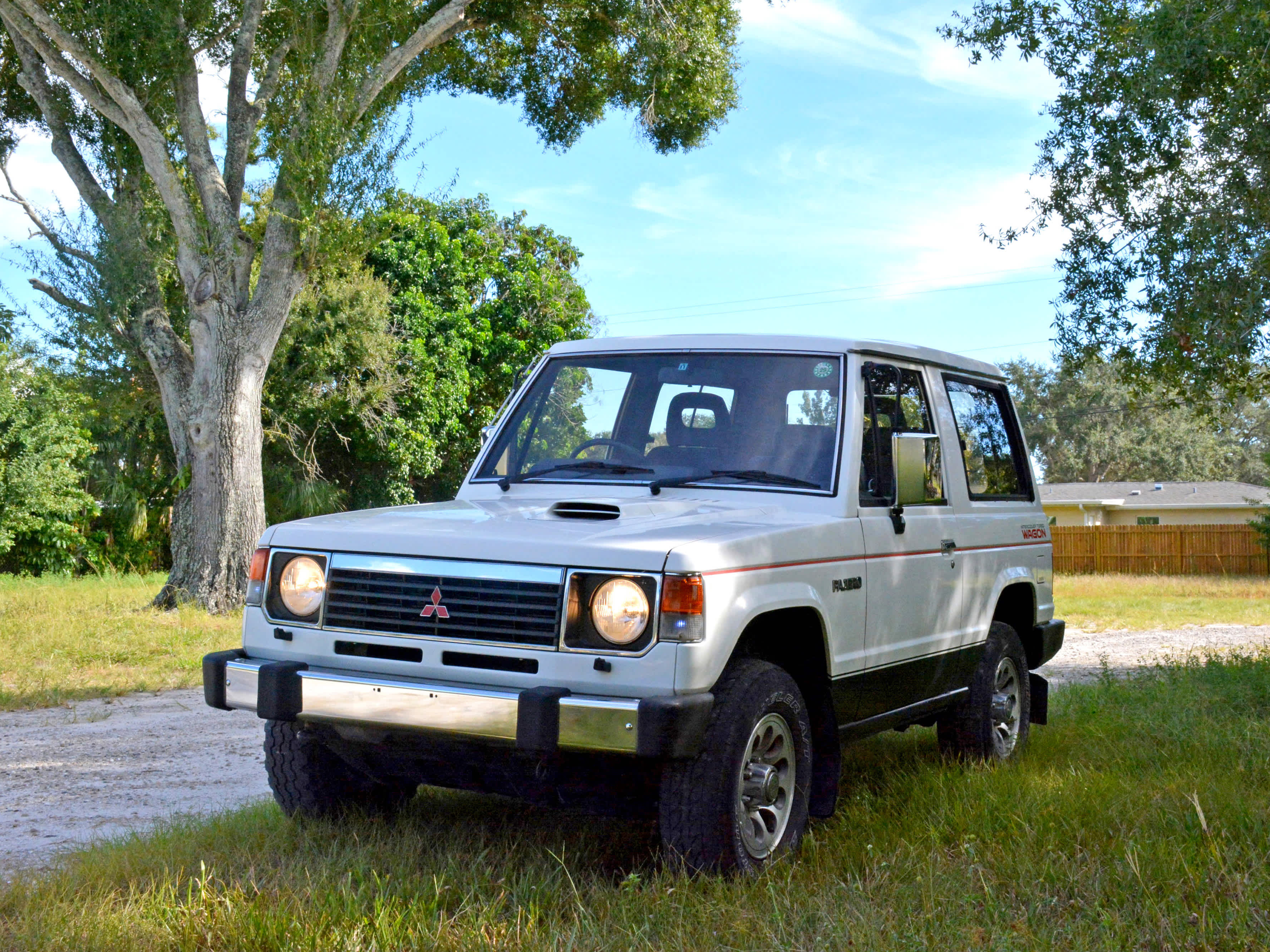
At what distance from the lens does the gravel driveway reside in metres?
5.55

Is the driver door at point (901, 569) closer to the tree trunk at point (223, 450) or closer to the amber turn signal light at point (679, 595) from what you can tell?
the amber turn signal light at point (679, 595)

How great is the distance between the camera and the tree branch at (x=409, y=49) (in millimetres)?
15453

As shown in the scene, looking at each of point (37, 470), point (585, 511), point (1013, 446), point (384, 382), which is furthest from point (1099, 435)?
point (585, 511)

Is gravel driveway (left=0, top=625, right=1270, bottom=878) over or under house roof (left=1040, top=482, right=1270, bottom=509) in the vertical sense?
under

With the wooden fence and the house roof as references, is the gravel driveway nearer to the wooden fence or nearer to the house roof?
the wooden fence

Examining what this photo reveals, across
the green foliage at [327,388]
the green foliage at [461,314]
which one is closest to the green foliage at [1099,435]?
the green foliage at [461,314]

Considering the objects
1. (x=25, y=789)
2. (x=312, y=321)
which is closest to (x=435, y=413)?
(x=312, y=321)

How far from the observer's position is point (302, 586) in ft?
14.6

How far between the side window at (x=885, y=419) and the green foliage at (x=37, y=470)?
70.1ft

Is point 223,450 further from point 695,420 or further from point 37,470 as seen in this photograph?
point 695,420

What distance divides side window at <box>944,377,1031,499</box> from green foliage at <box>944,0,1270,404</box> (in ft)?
10.0

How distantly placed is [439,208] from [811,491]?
25598 millimetres

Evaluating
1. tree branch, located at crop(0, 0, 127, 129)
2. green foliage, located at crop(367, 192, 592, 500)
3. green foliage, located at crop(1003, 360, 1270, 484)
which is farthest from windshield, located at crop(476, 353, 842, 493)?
green foliage, located at crop(1003, 360, 1270, 484)

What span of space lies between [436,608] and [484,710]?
0.45 m
